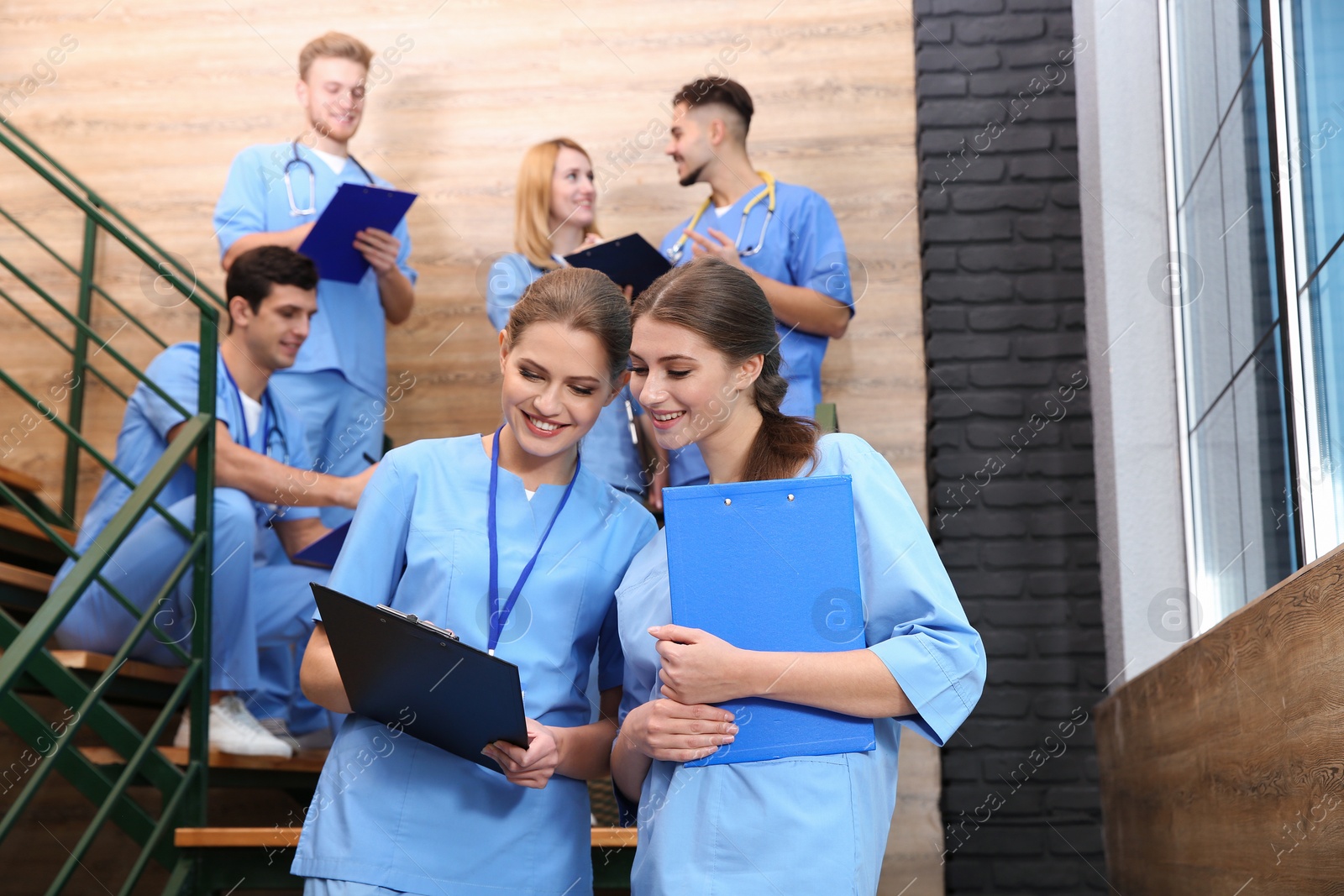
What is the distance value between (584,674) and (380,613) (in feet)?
1.31

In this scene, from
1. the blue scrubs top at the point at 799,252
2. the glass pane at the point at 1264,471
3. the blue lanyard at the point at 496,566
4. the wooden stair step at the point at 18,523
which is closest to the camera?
the blue lanyard at the point at 496,566

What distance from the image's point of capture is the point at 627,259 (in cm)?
286

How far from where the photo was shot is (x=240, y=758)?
2842mm

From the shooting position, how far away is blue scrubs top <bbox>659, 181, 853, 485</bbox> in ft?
10.8

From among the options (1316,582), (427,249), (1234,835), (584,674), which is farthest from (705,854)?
(427,249)

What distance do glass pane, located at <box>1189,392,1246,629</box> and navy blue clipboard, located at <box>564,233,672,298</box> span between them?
1.40 m

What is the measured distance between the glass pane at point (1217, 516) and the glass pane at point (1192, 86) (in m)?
0.69

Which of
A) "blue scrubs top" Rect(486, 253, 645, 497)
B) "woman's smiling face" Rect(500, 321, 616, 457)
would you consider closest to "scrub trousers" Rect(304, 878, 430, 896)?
"woman's smiling face" Rect(500, 321, 616, 457)

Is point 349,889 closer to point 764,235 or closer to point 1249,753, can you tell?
point 1249,753

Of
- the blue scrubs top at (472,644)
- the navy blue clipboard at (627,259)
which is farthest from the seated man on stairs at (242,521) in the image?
the blue scrubs top at (472,644)

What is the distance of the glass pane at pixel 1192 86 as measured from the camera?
9.68ft

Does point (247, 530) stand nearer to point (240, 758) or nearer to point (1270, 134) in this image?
point (240, 758)

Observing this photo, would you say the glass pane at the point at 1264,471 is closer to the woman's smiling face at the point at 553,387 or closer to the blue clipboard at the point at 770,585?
the blue clipboard at the point at 770,585

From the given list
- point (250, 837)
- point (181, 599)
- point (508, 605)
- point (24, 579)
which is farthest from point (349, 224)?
point (508, 605)
